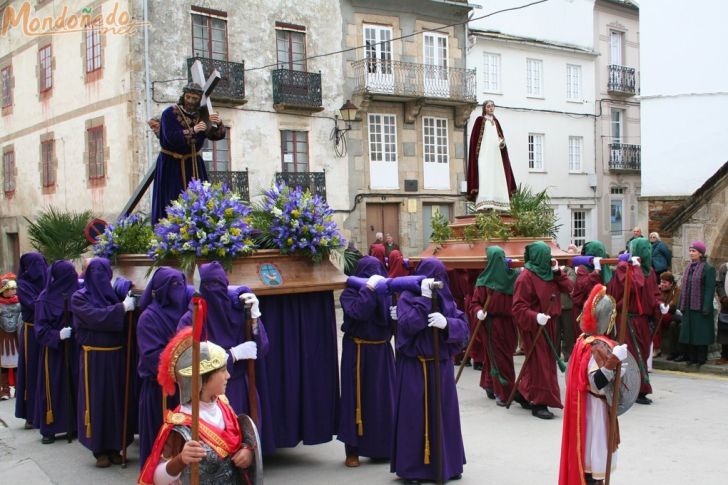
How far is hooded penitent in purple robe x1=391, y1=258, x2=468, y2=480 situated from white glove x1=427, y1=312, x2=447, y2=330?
81mm

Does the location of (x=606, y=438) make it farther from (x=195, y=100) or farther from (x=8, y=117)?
(x=8, y=117)

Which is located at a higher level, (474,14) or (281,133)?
(474,14)

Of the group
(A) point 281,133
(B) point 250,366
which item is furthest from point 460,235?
(A) point 281,133

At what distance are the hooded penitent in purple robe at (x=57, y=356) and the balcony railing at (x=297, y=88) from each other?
14.8 m

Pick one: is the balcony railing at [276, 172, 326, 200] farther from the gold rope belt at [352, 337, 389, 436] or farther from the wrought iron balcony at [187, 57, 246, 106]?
the gold rope belt at [352, 337, 389, 436]

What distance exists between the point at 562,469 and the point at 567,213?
85.6 feet

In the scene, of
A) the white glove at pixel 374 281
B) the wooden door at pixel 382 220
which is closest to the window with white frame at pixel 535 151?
the wooden door at pixel 382 220

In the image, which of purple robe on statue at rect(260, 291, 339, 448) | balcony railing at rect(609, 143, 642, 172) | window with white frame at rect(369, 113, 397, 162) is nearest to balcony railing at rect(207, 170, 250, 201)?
window with white frame at rect(369, 113, 397, 162)

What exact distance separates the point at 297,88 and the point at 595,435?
62.4 feet

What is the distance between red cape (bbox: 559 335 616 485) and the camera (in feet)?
17.1

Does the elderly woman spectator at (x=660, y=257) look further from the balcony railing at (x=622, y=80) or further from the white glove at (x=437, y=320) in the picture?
the balcony railing at (x=622, y=80)

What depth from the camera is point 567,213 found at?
3044 centimetres

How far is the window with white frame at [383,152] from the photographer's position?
24766 mm

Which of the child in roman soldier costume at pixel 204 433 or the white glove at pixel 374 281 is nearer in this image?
the child in roman soldier costume at pixel 204 433
